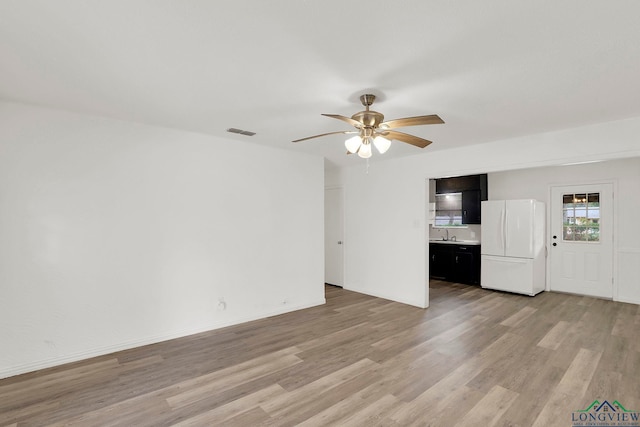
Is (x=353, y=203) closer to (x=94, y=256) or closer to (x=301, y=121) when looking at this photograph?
(x=301, y=121)

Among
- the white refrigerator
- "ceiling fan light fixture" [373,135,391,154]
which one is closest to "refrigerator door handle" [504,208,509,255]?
the white refrigerator

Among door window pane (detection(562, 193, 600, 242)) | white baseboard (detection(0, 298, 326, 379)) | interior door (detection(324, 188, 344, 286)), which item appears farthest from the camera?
interior door (detection(324, 188, 344, 286))

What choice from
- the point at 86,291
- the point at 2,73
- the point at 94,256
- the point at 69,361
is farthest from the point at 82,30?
the point at 69,361

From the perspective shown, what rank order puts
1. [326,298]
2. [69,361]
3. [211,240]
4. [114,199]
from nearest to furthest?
[69,361], [114,199], [211,240], [326,298]

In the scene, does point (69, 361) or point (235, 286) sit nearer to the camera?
point (69, 361)

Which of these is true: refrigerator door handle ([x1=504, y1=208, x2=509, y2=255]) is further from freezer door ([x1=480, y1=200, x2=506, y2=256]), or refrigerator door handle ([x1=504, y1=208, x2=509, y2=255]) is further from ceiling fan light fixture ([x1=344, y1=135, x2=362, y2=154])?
ceiling fan light fixture ([x1=344, y1=135, x2=362, y2=154])

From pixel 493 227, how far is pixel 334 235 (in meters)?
2.99

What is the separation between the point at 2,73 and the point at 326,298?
15.2 feet

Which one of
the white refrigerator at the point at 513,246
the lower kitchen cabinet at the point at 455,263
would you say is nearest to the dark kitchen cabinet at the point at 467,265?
the lower kitchen cabinet at the point at 455,263

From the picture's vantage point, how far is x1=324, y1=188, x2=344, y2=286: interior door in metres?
6.14

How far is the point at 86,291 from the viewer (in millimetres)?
3059

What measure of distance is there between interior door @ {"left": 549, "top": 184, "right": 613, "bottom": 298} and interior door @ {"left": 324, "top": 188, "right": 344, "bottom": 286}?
386 centimetres

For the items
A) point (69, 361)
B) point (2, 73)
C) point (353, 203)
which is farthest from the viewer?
point (353, 203)

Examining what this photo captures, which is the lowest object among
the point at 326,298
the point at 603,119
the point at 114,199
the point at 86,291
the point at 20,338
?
the point at 326,298
